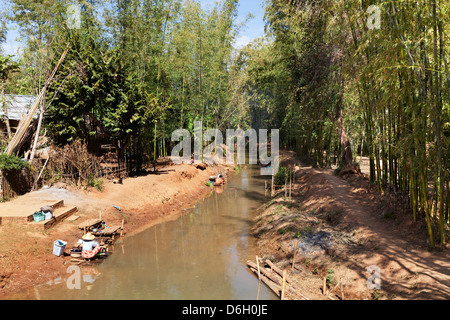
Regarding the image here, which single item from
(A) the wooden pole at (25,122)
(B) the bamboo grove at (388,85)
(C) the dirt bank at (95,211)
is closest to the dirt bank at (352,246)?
(B) the bamboo grove at (388,85)

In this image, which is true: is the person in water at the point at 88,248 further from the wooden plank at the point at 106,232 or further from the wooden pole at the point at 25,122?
the wooden pole at the point at 25,122

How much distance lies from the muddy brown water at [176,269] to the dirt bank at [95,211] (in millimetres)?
547

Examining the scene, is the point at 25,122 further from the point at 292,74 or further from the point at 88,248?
the point at 292,74

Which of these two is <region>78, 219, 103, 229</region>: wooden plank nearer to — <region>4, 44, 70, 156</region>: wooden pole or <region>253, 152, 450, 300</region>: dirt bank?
<region>4, 44, 70, 156</region>: wooden pole

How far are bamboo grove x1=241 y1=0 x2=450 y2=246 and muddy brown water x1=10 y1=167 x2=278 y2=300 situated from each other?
180 inches

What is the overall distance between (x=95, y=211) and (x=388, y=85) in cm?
1047

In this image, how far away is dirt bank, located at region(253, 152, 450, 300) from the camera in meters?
6.31

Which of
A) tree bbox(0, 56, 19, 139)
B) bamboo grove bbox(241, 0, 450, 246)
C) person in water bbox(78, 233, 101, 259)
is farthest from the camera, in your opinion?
tree bbox(0, 56, 19, 139)

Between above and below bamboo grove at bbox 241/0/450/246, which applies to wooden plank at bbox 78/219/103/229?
below

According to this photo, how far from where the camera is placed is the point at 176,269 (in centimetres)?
878

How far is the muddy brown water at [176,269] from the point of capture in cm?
740

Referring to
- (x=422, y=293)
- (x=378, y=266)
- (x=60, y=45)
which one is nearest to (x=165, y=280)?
(x=378, y=266)

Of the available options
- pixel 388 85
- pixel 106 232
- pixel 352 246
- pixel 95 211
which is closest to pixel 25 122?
pixel 95 211

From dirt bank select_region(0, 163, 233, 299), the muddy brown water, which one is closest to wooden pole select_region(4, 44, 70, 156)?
dirt bank select_region(0, 163, 233, 299)
